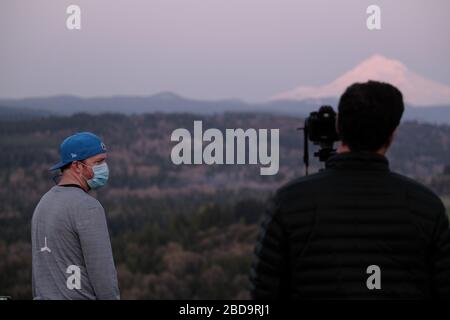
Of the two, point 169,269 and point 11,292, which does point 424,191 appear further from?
point 169,269

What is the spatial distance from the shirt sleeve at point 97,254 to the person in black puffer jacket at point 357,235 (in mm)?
1004

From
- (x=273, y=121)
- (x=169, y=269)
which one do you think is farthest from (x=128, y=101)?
(x=169, y=269)

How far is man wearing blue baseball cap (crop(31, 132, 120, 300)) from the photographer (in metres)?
3.39

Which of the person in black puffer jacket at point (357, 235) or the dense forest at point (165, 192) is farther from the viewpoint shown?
the dense forest at point (165, 192)

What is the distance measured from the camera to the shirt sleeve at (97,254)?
3.38m

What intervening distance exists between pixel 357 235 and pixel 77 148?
1.45 meters

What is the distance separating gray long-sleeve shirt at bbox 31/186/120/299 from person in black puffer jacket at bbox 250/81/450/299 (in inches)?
39.9

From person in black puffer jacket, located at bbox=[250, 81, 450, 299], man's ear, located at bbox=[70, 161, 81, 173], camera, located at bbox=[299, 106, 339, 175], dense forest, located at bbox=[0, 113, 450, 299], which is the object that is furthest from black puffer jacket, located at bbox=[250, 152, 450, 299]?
dense forest, located at bbox=[0, 113, 450, 299]

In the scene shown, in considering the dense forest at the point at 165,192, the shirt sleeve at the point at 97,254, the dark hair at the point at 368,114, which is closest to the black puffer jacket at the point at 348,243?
the dark hair at the point at 368,114

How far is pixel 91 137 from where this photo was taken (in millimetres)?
3627

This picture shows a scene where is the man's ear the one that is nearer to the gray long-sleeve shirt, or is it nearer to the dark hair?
the gray long-sleeve shirt

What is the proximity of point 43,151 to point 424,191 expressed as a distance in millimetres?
18543

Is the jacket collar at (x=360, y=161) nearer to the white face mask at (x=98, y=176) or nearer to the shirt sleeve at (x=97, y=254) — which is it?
the shirt sleeve at (x=97, y=254)
